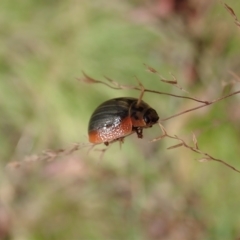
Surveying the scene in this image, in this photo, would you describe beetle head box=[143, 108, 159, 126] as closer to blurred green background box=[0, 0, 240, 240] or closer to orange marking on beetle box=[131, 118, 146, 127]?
orange marking on beetle box=[131, 118, 146, 127]

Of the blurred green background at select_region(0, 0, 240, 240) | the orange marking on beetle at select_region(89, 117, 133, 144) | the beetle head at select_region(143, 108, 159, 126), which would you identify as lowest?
the blurred green background at select_region(0, 0, 240, 240)

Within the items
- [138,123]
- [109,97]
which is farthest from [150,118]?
[109,97]

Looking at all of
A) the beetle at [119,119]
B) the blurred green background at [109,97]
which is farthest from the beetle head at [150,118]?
the blurred green background at [109,97]

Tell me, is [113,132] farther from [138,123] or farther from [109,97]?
[109,97]

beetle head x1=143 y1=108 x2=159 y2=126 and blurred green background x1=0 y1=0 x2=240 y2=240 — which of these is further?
blurred green background x1=0 y1=0 x2=240 y2=240

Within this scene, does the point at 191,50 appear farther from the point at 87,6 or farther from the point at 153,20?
the point at 87,6

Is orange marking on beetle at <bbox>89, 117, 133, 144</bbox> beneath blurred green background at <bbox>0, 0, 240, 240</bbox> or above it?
above

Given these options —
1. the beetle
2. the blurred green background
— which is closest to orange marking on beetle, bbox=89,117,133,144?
the beetle
